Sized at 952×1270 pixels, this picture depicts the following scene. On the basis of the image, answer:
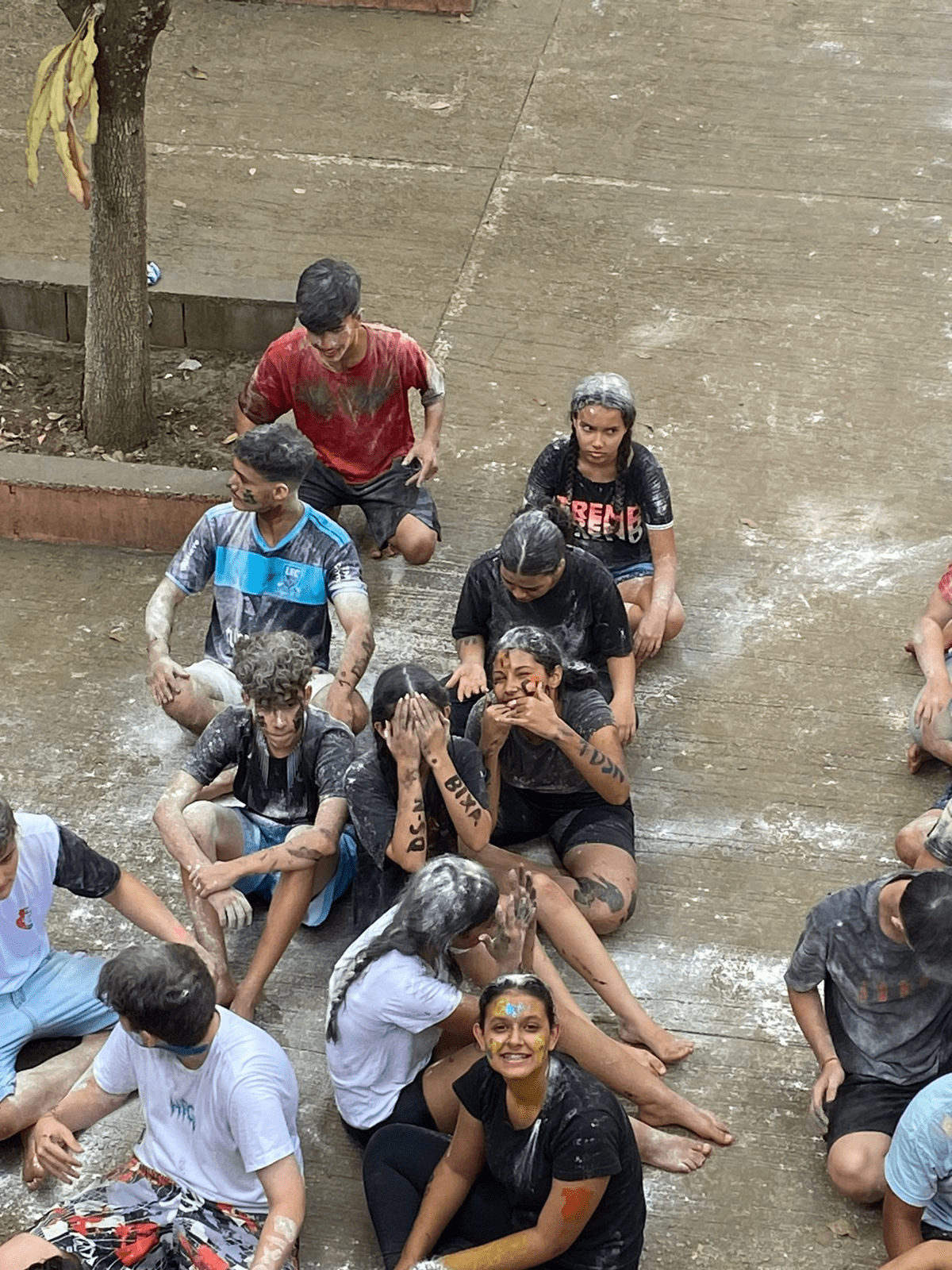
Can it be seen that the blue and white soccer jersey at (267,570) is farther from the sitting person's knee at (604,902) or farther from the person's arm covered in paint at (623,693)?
the sitting person's knee at (604,902)

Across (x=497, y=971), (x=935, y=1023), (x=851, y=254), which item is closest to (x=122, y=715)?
(x=497, y=971)

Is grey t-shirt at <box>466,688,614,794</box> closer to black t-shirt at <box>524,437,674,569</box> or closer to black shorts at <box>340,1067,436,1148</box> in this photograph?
black t-shirt at <box>524,437,674,569</box>

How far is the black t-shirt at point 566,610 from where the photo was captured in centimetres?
547

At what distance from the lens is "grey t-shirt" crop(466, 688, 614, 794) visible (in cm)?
521

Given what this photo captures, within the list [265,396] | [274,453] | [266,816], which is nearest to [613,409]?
[274,453]

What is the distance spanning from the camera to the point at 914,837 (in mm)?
5188

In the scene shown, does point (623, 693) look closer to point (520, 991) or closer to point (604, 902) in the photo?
point (604, 902)

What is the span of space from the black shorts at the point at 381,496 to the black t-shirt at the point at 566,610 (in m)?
1.05

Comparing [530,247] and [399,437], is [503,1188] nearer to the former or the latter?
[399,437]

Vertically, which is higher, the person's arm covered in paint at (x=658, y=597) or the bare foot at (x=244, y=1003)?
the person's arm covered in paint at (x=658, y=597)

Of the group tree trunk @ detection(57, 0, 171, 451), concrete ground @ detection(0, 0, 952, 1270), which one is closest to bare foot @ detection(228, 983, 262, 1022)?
concrete ground @ detection(0, 0, 952, 1270)

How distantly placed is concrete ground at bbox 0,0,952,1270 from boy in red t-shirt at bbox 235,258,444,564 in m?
0.28

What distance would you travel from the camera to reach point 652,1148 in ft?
14.5

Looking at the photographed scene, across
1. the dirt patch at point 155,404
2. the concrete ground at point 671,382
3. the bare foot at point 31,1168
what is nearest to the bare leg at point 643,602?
the concrete ground at point 671,382
